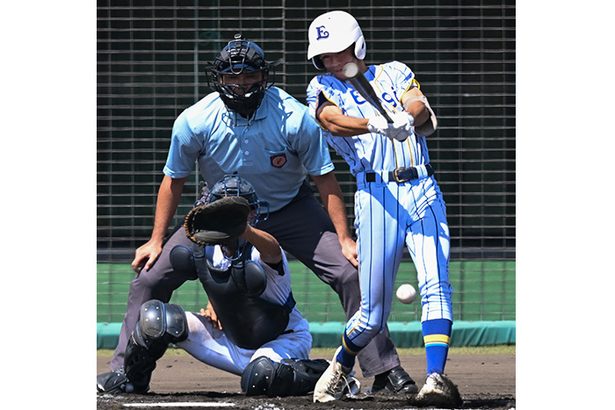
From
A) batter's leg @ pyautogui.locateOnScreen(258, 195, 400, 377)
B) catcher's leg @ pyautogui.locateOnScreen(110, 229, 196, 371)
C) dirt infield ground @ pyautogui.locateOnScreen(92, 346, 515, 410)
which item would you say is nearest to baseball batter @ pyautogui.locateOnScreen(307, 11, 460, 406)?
dirt infield ground @ pyautogui.locateOnScreen(92, 346, 515, 410)

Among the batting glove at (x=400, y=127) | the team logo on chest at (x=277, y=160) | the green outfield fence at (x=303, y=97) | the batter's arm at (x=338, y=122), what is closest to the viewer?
the batting glove at (x=400, y=127)

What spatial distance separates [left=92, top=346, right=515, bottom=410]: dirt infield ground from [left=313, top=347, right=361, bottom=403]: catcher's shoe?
56 mm

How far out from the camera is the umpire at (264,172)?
6023mm

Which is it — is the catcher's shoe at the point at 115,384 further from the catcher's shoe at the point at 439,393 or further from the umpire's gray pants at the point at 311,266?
the catcher's shoe at the point at 439,393

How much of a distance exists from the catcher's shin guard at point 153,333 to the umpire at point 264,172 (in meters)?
0.20

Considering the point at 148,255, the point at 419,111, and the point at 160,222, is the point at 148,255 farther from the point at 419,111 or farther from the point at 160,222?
the point at 419,111

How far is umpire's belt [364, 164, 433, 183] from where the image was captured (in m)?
5.34

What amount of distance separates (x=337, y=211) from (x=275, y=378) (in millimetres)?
787

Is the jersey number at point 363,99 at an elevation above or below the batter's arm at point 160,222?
above

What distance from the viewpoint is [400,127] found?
5043mm

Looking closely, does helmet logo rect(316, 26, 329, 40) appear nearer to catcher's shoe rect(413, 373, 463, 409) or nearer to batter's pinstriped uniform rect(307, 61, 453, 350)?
batter's pinstriped uniform rect(307, 61, 453, 350)

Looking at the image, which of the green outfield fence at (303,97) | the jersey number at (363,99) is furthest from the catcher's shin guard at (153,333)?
the green outfield fence at (303,97)

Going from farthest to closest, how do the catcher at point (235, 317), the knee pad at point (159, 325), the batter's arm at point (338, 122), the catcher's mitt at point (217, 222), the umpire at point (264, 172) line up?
the umpire at point (264, 172) < the knee pad at point (159, 325) < the catcher at point (235, 317) < the catcher's mitt at point (217, 222) < the batter's arm at point (338, 122)

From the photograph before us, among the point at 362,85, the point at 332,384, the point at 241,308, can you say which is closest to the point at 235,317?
the point at 241,308
